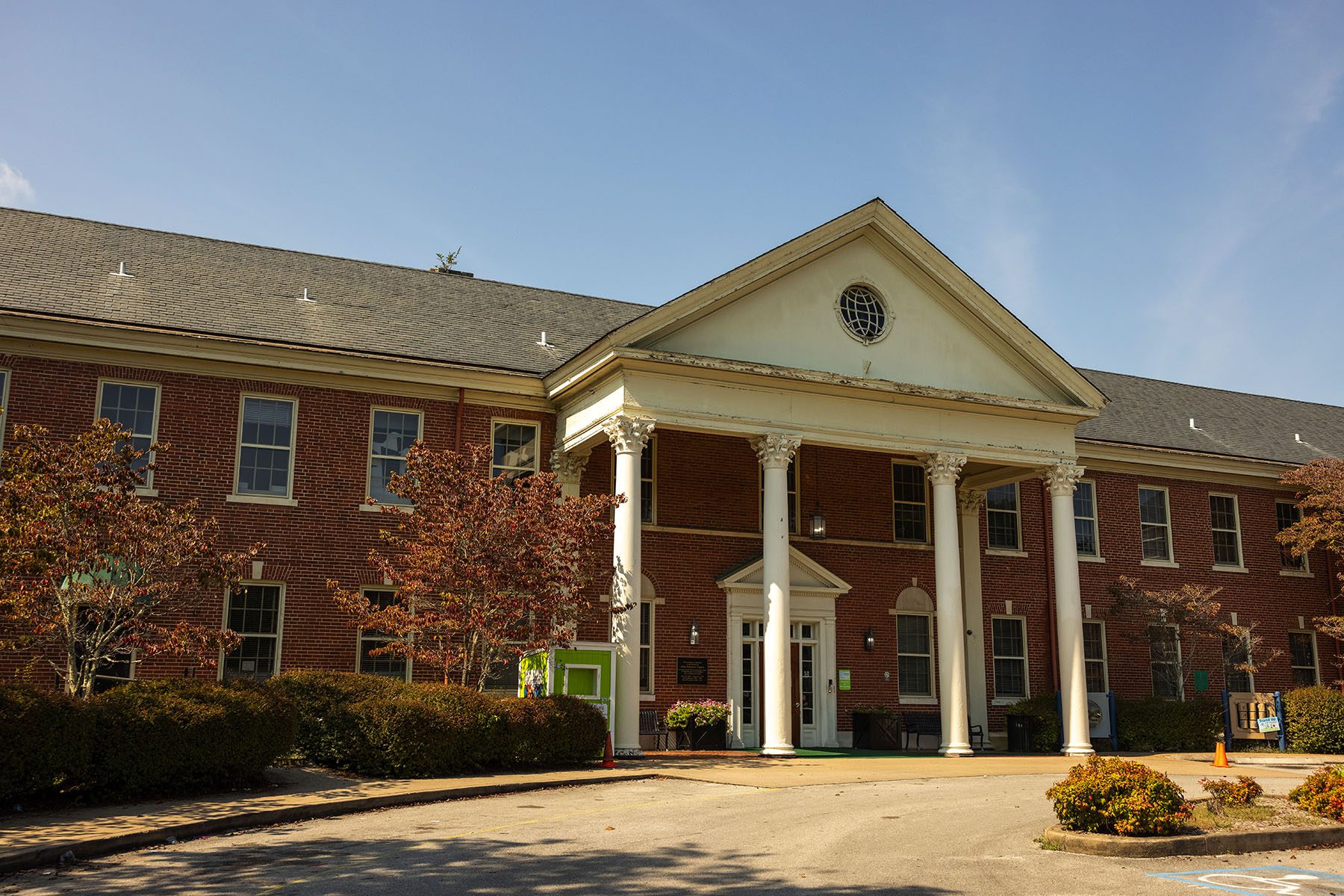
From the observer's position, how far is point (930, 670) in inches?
1129

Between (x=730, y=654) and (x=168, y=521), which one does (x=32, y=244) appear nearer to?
(x=168, y=521)

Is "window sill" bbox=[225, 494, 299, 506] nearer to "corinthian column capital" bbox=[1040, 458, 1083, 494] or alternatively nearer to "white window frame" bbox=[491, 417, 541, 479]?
"white window frame" bbox=[491, 417, 541, 479]

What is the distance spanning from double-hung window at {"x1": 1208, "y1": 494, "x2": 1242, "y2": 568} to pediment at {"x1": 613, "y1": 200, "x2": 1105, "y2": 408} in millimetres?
8670

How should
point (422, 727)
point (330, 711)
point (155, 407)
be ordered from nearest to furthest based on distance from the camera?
1. point (422, 727)
2. point (330, 711)
3. point (155, 407)

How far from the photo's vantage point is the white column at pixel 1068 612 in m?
25.4

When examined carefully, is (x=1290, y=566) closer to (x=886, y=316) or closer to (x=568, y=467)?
(x=886, y=316)

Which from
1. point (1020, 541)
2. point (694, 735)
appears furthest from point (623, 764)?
point (1020, 541)

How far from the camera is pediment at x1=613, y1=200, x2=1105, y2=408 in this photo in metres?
23.8

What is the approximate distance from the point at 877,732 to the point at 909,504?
222 inches

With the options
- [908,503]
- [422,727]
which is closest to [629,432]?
[422,727]

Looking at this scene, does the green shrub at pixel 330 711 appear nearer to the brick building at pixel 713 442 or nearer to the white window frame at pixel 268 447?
the brick building at pixel 713 442

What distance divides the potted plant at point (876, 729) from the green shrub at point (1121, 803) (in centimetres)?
1428

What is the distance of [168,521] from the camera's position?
53.4 feet

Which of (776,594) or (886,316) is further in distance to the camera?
(886,316)
